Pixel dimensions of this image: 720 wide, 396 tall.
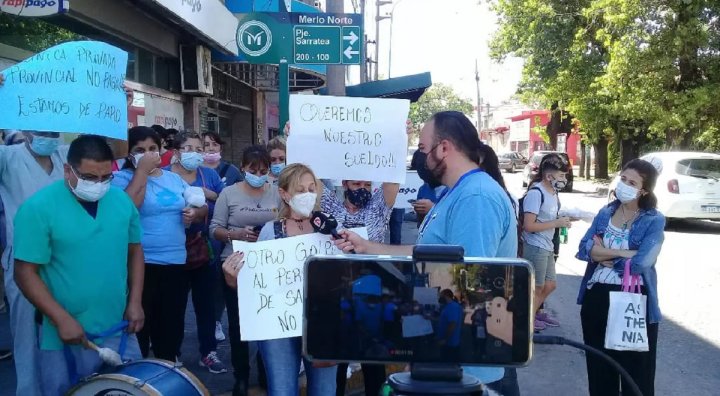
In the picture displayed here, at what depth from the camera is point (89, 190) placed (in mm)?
3061

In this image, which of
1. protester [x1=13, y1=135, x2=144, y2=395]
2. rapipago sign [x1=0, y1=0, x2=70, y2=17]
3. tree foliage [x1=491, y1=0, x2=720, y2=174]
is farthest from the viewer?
tree foliage [x1=491, y1=0, x2=720, y2=174]

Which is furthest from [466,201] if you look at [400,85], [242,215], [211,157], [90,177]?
[400,85]

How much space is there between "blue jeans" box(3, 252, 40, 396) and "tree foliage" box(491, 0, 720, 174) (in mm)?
20591

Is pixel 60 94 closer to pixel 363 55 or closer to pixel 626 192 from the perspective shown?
pixel 626 192

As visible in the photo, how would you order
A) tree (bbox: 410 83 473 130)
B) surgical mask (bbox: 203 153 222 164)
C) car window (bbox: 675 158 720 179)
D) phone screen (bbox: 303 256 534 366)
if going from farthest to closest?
tree (bbox: 410 83 473 130) < car window (bbox: 675 158 720 179) < surgical mask (bbox: 203 153 222 164) < phone screen (bbox: 303 256 534 366)

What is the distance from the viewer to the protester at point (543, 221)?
608 centimetres

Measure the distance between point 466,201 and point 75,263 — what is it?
1.88 meters

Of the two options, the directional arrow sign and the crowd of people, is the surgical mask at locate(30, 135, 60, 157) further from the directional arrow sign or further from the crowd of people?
the directional arrow sign

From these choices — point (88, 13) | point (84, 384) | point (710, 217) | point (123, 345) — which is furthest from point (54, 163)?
point (710, 217)

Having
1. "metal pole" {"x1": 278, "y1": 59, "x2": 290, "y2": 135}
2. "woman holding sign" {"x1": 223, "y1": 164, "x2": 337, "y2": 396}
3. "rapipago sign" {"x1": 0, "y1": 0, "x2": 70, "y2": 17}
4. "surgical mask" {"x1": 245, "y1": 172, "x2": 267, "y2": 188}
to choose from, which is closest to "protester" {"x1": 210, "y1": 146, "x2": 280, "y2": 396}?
"surgical mask" {"x1": 245, "y1": 172, "x2": 267, "y2": 188}

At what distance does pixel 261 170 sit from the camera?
4.77 metres

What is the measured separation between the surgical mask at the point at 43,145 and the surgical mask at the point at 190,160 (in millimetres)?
1351

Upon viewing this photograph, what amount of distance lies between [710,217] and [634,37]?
8.95 meters

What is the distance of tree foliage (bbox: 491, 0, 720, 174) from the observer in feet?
66.5
